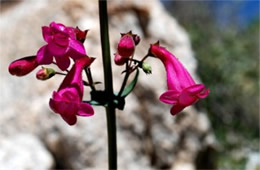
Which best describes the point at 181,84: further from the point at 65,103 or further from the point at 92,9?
the point at 92,9

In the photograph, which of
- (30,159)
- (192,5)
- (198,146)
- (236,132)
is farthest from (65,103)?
(192,5)

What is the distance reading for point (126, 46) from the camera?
5.74 ft

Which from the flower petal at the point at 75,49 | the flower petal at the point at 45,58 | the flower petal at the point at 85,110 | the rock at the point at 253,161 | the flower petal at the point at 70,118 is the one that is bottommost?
the rock at the point at 253,161

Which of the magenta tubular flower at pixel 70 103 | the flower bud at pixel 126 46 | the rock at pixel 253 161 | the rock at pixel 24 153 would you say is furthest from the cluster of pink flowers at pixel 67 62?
the rock at pixel 253 161

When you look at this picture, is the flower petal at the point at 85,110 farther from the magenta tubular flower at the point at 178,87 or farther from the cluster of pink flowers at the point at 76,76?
the magenta tubular flower at the point at 178,87

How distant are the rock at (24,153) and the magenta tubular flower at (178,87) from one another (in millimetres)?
2119

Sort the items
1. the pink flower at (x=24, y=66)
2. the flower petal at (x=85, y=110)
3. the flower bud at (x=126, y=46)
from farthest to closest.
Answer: the pink flower at (x=24, y=66)
the flower bud at (x=126, y=46)
the flower petal at (x=85, y=110)

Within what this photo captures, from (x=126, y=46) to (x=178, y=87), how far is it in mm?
213

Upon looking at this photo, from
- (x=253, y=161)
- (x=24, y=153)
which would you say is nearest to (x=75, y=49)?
(x=24, y=153)

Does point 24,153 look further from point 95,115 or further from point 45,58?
point 45,58

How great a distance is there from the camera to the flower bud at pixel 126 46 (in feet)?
5.74

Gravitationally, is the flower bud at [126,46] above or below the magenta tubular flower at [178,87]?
above

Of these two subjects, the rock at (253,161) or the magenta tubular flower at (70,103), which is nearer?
the magenta tubular flower at (70,103)

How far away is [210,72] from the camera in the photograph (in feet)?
28.6
